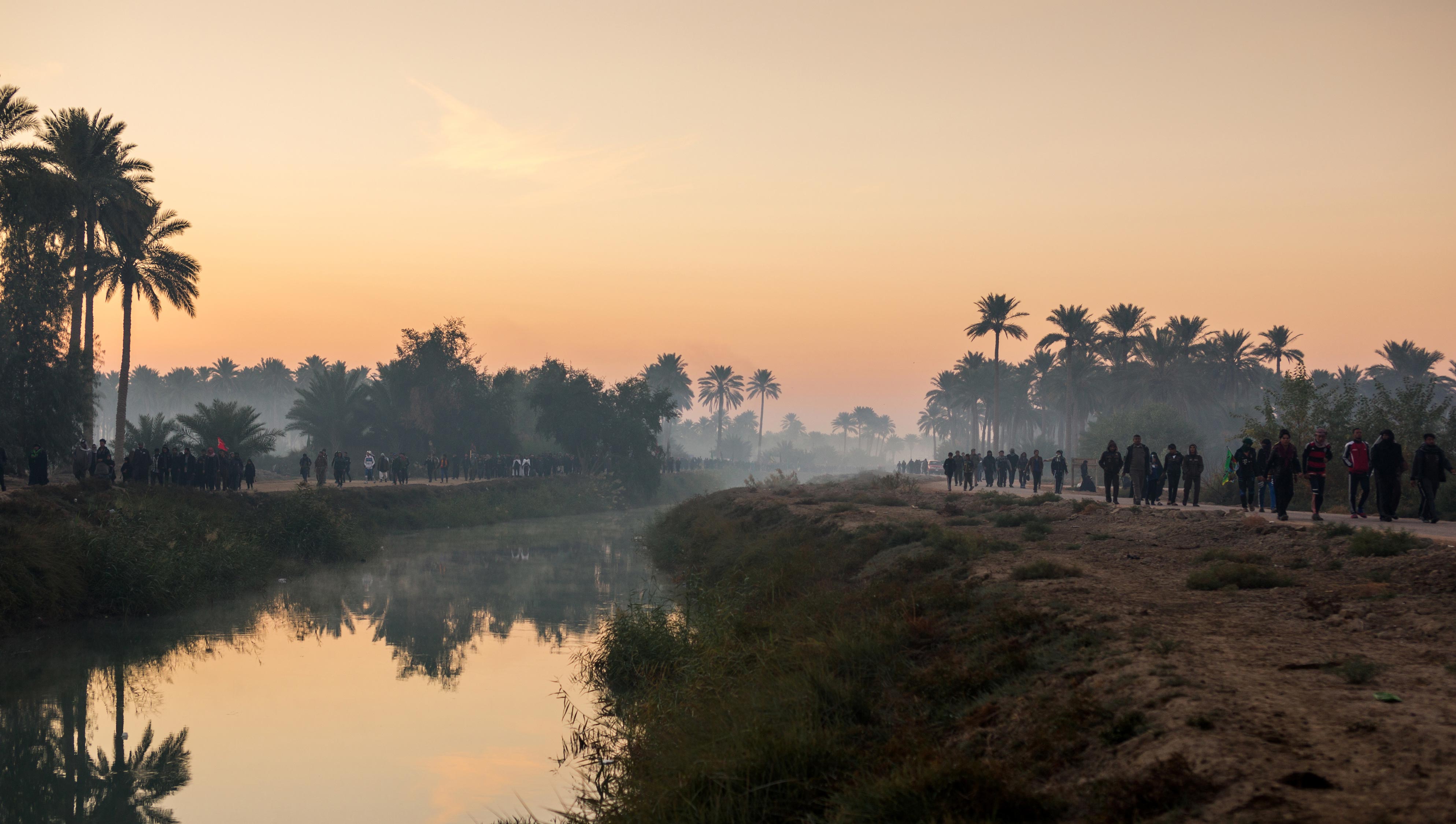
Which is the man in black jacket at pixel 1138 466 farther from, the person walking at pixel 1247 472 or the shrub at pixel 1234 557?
the shrub at pixel 1234 557

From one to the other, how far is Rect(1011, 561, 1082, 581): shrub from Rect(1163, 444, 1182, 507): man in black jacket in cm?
1269

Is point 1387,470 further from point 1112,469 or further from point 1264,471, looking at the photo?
point 1112,469

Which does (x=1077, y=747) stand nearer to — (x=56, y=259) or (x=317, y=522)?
(x=317, y=522)

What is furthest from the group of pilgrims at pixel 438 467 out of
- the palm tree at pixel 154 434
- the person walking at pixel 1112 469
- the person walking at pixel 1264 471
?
the person walking at pixel 1264 471

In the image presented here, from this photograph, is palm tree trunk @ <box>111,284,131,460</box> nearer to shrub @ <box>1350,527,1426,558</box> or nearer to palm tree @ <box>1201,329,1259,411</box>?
shrub @ <box>1350,527,1426,558</box>

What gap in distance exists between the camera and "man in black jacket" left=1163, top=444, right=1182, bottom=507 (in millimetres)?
24203

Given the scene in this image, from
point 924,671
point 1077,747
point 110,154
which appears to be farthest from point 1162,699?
point 110,154

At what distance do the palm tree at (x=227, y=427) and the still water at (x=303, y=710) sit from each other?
1953cm

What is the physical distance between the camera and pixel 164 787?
10828 millimetres

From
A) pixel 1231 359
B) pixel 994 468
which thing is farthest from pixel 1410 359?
pixel 994 468

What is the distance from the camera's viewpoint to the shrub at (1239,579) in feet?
37.4

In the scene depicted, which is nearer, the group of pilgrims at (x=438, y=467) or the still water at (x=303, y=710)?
the still water at (x=303, y=710)

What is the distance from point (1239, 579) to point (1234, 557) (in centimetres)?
241

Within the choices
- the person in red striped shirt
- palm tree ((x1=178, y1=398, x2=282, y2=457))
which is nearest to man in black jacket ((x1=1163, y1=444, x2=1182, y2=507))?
the person in red striped shirt
